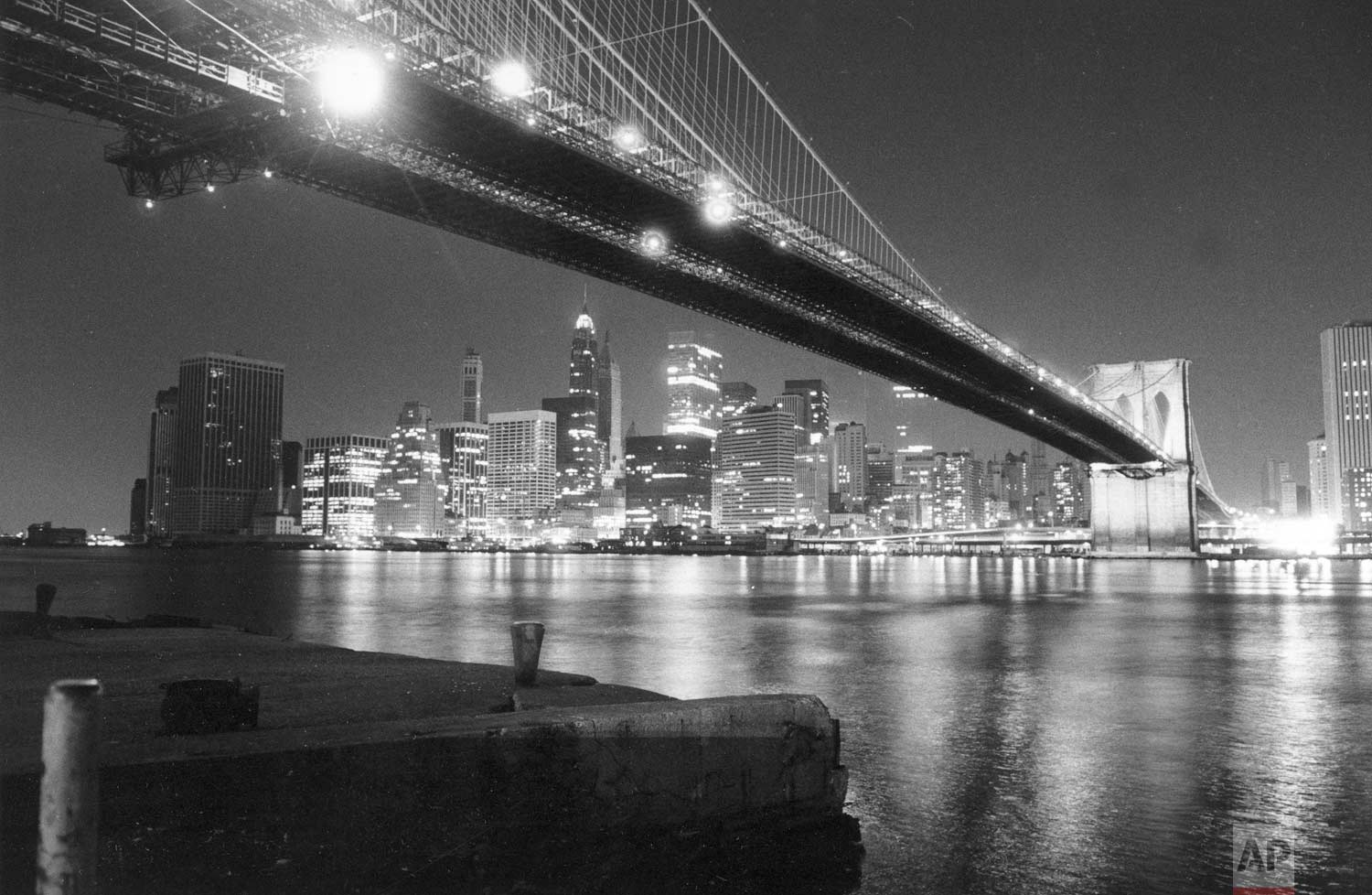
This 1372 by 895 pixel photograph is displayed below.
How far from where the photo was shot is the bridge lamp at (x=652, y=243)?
34062 millimetres

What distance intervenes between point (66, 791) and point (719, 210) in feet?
104

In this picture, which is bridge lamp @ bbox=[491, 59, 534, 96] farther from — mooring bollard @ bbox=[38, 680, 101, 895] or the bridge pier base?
the bridge pier base

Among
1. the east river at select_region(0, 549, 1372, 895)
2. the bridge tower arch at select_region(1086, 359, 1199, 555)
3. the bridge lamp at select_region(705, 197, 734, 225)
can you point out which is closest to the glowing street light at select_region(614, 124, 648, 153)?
the bridge lamp at select_region(705, 197, 734, 225)

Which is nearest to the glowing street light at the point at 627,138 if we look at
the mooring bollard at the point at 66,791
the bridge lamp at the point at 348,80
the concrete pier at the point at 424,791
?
the bridge lamp at the point at 348,80

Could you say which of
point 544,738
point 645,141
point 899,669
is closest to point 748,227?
point 645,141

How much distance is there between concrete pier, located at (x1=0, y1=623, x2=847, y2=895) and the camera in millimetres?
3949

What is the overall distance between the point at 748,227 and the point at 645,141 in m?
4.72

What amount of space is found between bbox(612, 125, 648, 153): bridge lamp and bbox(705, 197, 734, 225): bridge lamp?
297 cm

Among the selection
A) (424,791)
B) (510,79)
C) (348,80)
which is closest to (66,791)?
(424,791)

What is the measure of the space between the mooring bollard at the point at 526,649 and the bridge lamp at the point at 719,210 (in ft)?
83.2

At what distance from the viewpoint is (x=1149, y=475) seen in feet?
289

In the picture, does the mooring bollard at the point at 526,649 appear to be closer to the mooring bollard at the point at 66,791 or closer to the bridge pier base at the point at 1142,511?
the mooring bollard at the point at 66,791

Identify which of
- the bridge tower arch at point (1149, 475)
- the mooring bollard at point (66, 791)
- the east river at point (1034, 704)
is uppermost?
the bridge tower arch at point (1149, 475)

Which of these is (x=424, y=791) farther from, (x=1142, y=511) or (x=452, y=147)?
(x=1142, y=511)
